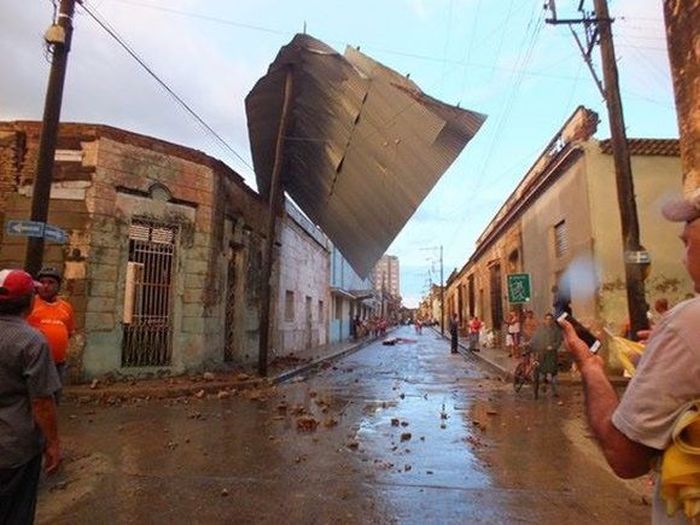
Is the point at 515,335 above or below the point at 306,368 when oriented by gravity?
above

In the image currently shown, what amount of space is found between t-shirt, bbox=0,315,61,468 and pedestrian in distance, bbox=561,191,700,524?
2.55m

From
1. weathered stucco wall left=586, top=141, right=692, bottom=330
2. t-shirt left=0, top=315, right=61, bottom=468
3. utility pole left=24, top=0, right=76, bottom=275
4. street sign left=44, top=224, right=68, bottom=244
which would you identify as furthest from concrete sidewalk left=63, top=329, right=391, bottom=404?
weathered stucco wall left=586, top=141, right=692, bottom=330

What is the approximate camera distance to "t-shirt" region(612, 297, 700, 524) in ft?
4.64

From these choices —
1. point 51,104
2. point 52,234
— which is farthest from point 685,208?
point 51,104

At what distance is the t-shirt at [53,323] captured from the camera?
5605 mm

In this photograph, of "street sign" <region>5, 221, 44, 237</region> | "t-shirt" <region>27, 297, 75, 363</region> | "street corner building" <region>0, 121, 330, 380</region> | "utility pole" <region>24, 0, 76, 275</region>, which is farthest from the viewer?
"street corner building" <region>0, 121, 330, 380</region>

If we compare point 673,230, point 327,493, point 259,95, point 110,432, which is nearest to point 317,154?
point 259,95

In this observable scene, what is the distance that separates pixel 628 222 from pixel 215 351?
397 inches

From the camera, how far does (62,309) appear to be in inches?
232

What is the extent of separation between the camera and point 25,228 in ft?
23.1

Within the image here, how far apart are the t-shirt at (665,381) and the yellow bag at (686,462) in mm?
21

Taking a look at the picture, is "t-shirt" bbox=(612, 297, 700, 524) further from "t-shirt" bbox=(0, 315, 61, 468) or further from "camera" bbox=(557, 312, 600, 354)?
"t-shirt" bbox=(0, 315, 61, 468)

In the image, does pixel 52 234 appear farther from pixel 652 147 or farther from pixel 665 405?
pixel 652 147

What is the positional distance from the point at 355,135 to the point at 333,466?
36.5ft
